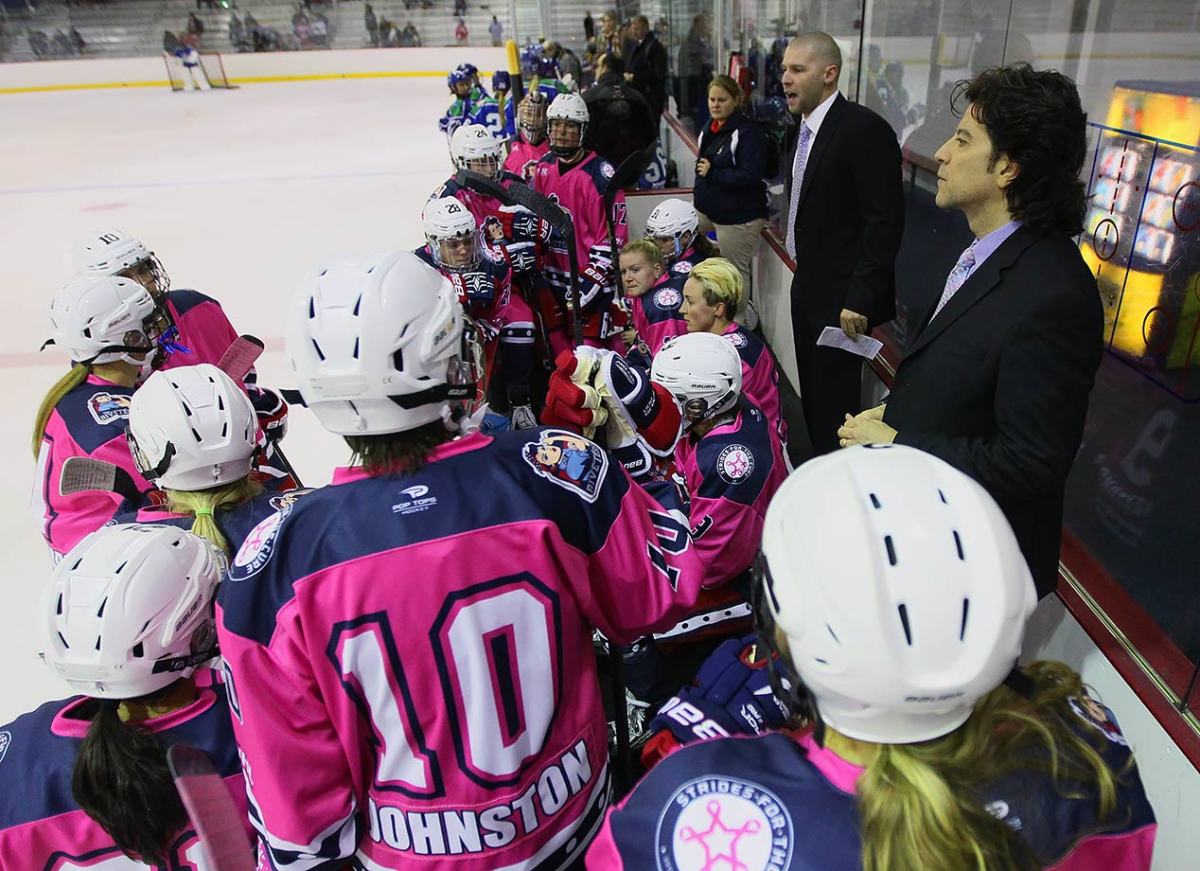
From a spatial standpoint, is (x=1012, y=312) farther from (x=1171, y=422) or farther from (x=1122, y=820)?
(x=1171, y=422)

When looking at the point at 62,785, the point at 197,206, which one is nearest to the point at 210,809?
the point at 62,785

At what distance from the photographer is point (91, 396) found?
1.92 metres

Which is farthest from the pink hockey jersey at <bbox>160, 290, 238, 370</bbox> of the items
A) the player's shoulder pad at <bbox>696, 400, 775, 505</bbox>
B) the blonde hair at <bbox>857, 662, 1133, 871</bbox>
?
the blonde hair at <bbox>857, 662, 1133, 871</bbox>

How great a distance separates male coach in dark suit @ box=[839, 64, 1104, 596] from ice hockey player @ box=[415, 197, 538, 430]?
1.79 meters

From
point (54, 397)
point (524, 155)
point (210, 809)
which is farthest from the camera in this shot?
point (524, 155)

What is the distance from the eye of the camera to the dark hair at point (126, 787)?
103cm

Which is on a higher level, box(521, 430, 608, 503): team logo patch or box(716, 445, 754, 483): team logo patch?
box(521, 430, 608, 503): team logo patch

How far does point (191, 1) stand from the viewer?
22000 millimetres

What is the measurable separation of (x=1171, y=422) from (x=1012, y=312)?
1.28 m

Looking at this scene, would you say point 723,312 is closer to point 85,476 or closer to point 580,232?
point 580,232

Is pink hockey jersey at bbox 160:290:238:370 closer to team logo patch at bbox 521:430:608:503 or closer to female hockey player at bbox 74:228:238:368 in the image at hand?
female hockey player at bbox 74:228:238:368

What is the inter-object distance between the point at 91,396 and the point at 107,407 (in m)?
0.07

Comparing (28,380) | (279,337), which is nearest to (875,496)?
(279,337)

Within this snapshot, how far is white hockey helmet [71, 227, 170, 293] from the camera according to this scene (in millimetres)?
2513
